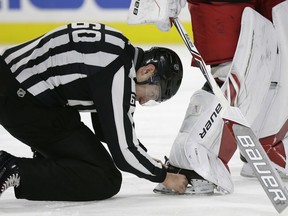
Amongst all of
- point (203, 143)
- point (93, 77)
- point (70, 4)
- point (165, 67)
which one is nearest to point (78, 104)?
point (93, 77)

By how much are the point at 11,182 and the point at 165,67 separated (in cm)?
58

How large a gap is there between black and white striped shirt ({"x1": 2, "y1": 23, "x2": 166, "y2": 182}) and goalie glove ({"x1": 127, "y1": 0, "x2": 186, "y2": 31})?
16cm

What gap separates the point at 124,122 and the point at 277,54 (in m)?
0.64

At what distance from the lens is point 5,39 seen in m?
6.73

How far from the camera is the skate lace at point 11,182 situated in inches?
112

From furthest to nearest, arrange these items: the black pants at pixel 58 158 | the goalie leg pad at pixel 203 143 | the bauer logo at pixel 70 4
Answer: the bauer logo at pixel 70 4 < the goalie leg pad at pixel 203 143 < the black pants at pixel 58 158

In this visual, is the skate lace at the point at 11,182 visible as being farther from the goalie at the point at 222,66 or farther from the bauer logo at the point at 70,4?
the bauer logo at the point at 70,4

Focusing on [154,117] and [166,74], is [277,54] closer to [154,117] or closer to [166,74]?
[166,74]

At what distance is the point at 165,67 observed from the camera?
2916 mm

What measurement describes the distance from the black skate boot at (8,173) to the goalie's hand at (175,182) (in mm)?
449

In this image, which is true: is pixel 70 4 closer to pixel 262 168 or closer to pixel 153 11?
pixel 153 11

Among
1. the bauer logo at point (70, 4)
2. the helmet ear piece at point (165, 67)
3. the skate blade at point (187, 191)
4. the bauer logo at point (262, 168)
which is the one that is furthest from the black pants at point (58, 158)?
the bauer logo at point (70, 4)

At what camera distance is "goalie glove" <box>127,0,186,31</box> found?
9.92ft

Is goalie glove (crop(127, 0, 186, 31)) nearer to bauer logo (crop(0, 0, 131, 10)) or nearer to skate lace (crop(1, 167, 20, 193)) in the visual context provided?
skate lace (crop(1, 167, 20, 193))
